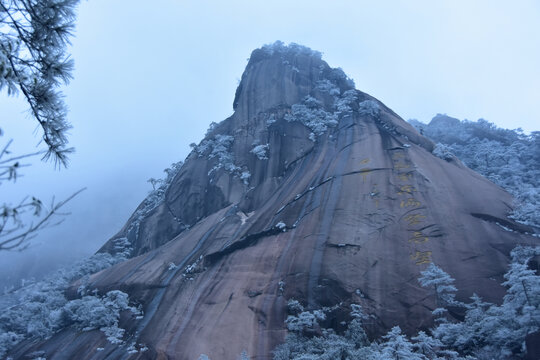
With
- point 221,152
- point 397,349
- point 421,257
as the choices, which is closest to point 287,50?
point 221,152

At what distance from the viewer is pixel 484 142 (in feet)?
104

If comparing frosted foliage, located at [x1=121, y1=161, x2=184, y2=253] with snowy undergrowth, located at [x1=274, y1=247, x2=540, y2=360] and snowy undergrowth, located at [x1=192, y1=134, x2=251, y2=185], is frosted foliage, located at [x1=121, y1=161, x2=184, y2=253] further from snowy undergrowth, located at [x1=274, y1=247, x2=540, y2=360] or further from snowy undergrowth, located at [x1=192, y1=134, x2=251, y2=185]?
snowy undergrowth, located at [x1=274, y1=247, x2=540, y2=360]

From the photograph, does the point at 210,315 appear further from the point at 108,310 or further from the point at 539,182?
the point at 539,182

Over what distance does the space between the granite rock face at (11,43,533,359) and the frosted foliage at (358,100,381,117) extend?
10 centimetres

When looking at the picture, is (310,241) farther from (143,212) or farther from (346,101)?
(143,212)

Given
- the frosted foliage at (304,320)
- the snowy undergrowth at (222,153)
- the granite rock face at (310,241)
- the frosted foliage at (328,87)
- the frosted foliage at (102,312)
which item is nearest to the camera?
the frosted foliage at (304,320)

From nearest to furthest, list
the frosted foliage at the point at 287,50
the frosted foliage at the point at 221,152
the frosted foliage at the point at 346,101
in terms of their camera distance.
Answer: the frosted foliage at the point at 221,152 < the frosted foliage at the point at 346,101 < the frosted foliage at the point at 287,50

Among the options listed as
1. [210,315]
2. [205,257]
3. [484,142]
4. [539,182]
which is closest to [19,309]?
[205,257]

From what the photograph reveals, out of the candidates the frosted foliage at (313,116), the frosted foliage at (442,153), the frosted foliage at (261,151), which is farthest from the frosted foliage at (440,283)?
the frosted foliage at (261,151)

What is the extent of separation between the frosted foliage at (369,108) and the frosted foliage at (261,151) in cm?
670

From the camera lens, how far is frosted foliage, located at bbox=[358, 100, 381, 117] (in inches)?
917

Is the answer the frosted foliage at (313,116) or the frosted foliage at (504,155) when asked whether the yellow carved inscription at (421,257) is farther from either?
the frosted foliage at (313,116)

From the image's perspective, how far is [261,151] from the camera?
24203mm

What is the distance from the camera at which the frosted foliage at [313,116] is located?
23.9 meters
